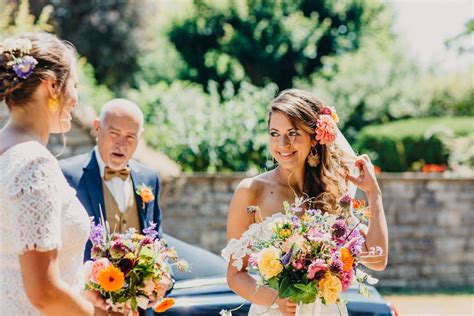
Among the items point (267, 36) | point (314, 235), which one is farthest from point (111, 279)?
point (267, 36)

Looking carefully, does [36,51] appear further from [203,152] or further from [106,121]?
[203,152]

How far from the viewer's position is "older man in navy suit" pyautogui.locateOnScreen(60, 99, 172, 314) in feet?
15.1

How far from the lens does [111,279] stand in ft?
9.86

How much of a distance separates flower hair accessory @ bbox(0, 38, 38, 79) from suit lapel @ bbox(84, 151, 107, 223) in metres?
2.03

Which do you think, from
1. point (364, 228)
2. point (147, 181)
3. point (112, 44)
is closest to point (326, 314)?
point (364, 228)

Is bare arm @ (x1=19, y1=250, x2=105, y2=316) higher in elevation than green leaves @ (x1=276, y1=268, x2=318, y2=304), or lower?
higher

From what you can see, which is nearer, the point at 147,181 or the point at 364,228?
the point at 364,228

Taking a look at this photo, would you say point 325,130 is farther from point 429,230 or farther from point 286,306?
point 429,230

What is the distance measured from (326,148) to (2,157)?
76.5 inches

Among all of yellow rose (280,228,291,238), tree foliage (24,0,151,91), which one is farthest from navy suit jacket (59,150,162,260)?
tree foliage (24,0,151,91)

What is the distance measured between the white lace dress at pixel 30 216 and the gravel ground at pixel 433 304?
727cm

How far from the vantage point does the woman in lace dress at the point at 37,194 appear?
92.3 inches

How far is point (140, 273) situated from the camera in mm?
3234

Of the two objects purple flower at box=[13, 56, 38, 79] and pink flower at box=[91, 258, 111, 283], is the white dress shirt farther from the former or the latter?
purple flower at box=[13, 56, 38, 79]
